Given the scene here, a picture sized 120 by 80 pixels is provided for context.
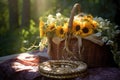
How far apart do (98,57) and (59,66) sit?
1.07 feet

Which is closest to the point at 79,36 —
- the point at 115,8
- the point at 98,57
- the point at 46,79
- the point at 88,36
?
the point at 88,36

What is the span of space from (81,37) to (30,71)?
1.51ft

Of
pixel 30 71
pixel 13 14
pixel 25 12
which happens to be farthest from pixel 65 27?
pixel 13 14

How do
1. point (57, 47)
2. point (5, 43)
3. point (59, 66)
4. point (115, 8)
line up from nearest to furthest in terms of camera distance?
1. point (59, 66)
2. point (57, 47)
3. point (5, 43)
4. point (115, 8)

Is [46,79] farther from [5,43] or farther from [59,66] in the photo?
[5,43]

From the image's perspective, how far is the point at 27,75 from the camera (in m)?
2.50

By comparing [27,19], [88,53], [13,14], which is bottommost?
[88,53]

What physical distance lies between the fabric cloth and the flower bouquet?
115mm

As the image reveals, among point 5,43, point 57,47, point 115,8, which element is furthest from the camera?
point 115,8

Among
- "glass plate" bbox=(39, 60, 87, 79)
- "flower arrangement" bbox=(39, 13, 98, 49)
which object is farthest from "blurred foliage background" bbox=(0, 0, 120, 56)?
"glass plate" bbox=(39, 60, 87, 79)

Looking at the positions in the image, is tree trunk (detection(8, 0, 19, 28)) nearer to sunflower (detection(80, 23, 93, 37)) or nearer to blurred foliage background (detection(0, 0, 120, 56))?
blurred foliage background (detection(0, 0, 120, 56))

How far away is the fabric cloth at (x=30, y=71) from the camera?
92.7 inches

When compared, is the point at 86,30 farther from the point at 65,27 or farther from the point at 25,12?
the point at 25,12

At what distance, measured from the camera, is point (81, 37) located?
2.46 m
